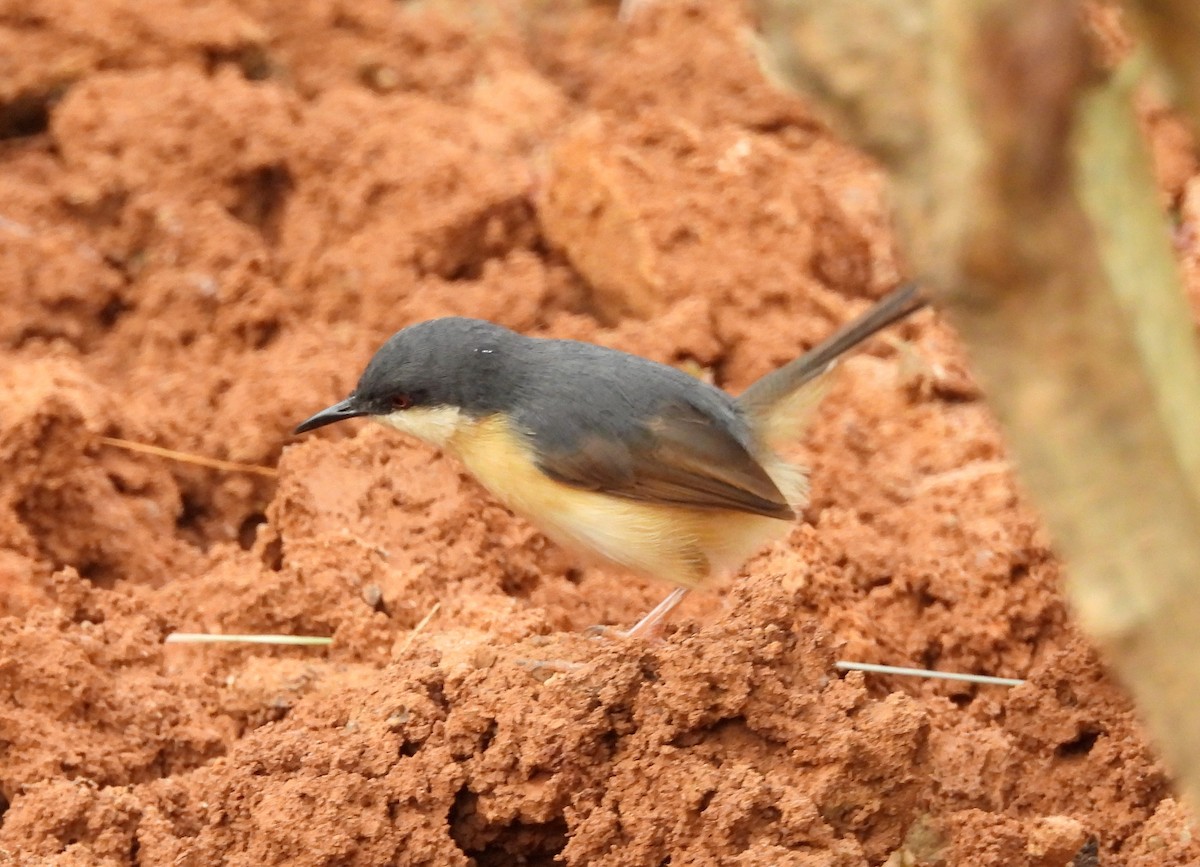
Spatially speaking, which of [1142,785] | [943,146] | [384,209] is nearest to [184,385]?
[384,209]

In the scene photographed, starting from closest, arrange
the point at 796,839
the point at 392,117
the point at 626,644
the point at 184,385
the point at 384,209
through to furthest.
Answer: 1. the point at 796,839
2. the point at 626,644
3. the point at 184,385
4. the point at 384,209
5. the point at 392,117

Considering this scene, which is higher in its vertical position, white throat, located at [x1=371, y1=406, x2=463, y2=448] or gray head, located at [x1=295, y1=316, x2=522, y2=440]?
gray head, located at [x1=295, y1=316, x2=522, y2=440]

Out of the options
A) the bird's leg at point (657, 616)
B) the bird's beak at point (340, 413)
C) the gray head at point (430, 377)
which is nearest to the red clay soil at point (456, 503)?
the bird's leg at point (657, 616)

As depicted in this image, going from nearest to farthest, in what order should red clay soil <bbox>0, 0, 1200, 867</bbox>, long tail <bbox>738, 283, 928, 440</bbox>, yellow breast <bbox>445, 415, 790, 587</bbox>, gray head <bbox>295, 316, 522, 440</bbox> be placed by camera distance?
red clay soil <bbox>0, 0, 1200, 867</bbox> < long tail <bbox>738, 283, 928, 440</bbox> < yellow breast <bbox>445, 415, 790, 587</bbox> < gray head <bbox>295, 316, 522, 440</bbox>

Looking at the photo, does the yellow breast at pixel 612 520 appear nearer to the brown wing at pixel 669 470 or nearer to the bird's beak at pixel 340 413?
the brown wing at pixel 669 470

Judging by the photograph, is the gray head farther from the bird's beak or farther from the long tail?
the long tail

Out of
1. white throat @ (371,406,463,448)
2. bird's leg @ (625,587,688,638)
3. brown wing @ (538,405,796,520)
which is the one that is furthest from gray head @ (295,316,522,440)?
bird's leg @ (625,587,688,638)

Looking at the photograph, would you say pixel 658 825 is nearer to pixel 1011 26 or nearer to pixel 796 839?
pixel 796 839

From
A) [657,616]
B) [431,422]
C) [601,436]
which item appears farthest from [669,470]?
[431,422]
